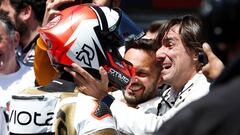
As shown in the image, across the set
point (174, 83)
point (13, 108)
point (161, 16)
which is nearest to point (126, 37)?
point (174, 83)

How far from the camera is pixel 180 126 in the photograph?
6.21 ft

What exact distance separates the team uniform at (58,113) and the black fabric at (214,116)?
2074 mm

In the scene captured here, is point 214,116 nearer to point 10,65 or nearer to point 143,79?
point 143,79

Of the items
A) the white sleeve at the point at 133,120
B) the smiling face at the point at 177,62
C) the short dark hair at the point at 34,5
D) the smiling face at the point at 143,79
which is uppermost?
the smiling face at the point at 177,62

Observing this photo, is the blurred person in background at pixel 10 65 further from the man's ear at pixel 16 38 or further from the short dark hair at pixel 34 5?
the short dark hair at pixel 34 5

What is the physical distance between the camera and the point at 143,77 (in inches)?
199

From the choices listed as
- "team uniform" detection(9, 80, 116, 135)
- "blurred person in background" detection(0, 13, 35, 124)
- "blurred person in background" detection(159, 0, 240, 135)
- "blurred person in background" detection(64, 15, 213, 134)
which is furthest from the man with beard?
"blurred person in background" detection(159, 0, 240, 135)

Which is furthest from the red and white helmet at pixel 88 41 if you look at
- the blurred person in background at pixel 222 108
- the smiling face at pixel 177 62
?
the blurred person in background at pixel 222 108

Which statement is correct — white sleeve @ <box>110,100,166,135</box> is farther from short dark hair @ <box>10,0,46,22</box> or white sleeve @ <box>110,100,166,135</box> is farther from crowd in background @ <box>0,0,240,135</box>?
short dark hair @ <box>10,0,46,22</box>

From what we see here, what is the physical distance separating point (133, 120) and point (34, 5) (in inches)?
83.6

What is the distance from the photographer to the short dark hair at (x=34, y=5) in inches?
246

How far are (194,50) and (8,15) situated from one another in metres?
2.05

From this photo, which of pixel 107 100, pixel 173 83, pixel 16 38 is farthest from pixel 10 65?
pixel 107 100

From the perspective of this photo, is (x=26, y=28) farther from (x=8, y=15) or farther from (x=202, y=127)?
(x=202, y=127)
